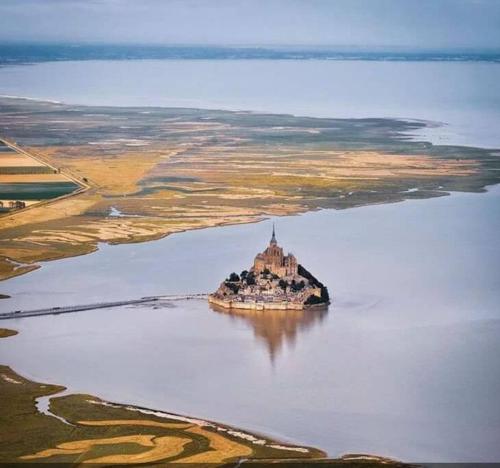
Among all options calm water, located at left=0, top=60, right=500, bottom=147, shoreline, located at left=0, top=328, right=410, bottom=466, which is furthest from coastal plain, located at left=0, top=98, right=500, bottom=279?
shoreline, located at left=0, top=328, right=410, bottom=466

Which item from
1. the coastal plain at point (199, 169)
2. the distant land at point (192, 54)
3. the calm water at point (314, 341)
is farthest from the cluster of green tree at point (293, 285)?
the distant land at point (192, 54)

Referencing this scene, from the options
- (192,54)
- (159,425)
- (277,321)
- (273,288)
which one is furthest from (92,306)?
(192,54)

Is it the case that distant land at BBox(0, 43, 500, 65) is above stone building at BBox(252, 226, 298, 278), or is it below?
above

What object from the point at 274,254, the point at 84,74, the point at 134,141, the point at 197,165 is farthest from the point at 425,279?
the point at 84,74

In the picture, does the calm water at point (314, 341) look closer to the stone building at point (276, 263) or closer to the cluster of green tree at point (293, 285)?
the cluster of green tree at point (293, 285)

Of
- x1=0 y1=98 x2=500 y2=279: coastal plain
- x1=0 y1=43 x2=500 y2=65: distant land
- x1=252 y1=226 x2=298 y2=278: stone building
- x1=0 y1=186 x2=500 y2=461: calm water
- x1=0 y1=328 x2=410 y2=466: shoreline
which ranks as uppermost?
x1=0 y1=43 x2=500 y2=65: distant land

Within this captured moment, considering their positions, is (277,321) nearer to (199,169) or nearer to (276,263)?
(276,263)

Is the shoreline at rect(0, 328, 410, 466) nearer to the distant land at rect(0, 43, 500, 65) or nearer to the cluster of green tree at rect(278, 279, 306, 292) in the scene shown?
the cluster of green tree at rect(278, 279, 306, 292)

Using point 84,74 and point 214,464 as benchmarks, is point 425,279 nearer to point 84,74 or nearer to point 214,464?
point 214,464
